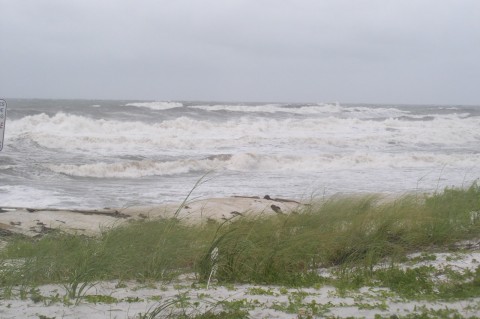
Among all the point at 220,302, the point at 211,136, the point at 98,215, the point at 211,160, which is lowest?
the point at 98,215

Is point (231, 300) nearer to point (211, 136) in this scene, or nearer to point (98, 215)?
point (98, 215)

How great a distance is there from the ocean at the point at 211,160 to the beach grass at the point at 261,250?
1.07 m

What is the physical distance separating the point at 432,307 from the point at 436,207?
3036 millimetres

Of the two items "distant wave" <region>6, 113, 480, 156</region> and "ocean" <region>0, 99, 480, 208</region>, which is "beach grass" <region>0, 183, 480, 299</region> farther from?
"distant wave" <region>6, 113, 480, 156</region>

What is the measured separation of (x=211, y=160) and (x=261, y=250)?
13.2 meters

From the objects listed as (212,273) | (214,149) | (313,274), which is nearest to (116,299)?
(212,273)

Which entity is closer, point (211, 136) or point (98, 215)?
point (98, 215)

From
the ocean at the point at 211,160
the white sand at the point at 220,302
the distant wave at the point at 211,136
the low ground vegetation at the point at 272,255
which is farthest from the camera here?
the distant wave at the point at 211,136

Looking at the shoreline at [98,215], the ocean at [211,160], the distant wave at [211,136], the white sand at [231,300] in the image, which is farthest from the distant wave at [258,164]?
the white sand at [231,300]

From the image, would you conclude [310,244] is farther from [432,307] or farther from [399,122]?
[399,122]

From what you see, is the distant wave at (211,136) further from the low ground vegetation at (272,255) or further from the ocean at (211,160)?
the low ground vegetation at (272,255)

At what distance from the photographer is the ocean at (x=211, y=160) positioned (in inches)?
484

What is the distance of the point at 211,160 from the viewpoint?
59.2 feet

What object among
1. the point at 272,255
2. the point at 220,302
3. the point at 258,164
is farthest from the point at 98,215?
the point at 258,164
